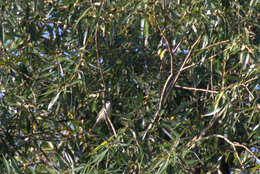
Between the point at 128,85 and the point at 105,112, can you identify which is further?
the point at 128,85

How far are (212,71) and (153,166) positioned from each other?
0.94 m

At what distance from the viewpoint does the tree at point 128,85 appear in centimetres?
316

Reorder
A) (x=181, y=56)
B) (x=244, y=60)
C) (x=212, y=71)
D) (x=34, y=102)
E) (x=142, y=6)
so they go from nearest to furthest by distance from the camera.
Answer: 1. (x=244, y=60)
2. (x=142, y=6)
3. (x=34, y=102)
4. (x=212, y=71)
5. (x=181, y=56)

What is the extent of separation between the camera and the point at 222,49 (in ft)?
11.8

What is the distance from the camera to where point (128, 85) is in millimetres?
3680

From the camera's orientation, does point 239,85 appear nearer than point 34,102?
Yes

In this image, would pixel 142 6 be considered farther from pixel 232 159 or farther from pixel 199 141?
pixel 232 159

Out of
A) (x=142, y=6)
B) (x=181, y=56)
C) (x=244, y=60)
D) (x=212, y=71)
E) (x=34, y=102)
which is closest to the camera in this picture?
(x=244, y=60)

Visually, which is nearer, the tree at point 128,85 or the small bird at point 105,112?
the tree at point 128,85

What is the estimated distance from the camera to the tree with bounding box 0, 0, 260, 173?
3.16 m

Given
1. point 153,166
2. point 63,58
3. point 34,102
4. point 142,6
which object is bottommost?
point 153,166

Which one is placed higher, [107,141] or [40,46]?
[40,46]

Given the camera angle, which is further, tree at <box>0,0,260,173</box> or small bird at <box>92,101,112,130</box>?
small bird at <box>92,101,112,130</box>

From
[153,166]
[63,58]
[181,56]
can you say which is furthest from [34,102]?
[181,56]
